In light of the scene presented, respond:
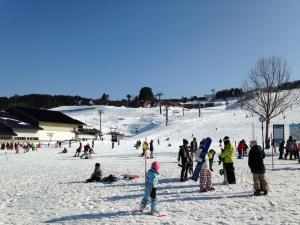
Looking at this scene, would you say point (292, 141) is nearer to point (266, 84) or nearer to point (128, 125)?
point (266, 84)

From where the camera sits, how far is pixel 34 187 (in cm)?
1662

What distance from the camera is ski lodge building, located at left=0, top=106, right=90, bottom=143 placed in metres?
76.5

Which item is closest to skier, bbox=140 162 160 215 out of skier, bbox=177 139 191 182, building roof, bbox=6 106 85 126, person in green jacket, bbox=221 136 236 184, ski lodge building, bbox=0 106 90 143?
person in green jacket, bbox=221 136 236 184

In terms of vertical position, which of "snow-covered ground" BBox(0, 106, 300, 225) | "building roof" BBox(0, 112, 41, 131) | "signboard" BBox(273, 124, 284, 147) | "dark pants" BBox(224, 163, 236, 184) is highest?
"building roof" BBox(0, 112, 41, 131)

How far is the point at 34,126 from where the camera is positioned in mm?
85000

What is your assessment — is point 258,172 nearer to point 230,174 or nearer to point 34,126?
point 230,174

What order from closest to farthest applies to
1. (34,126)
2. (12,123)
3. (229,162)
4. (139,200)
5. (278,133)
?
(139,200)
(229,162)
(278,133)
(12,123)
(34,126)

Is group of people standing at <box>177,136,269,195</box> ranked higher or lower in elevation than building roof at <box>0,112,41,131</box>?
lower

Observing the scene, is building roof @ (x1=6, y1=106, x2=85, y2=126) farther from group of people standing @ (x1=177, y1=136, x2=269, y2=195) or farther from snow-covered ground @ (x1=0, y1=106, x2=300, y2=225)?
group of people standing @ (x1=177, y1=136, x2=269, y2=195)

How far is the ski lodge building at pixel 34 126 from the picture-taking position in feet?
251

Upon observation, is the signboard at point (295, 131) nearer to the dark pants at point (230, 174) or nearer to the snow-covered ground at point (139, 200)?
the snow-covered ground at point (139, 200)

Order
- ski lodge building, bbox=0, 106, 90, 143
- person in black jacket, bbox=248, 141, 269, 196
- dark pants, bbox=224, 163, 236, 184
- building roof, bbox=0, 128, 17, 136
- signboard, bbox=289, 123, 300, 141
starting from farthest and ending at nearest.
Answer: ski lodge building, bbox=0, 106, 90, 143
building roof, bbox=0, 128, 17, 136
signboard, bbox=289, 123, 300, 141
dark pants, bbox=224, 163, 236, 184
person in black jacket, bbox=248, 141, 269, 196

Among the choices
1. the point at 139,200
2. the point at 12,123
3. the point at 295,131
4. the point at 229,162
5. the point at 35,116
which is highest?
the point at 35,116

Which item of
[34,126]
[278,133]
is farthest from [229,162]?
[34,126]
